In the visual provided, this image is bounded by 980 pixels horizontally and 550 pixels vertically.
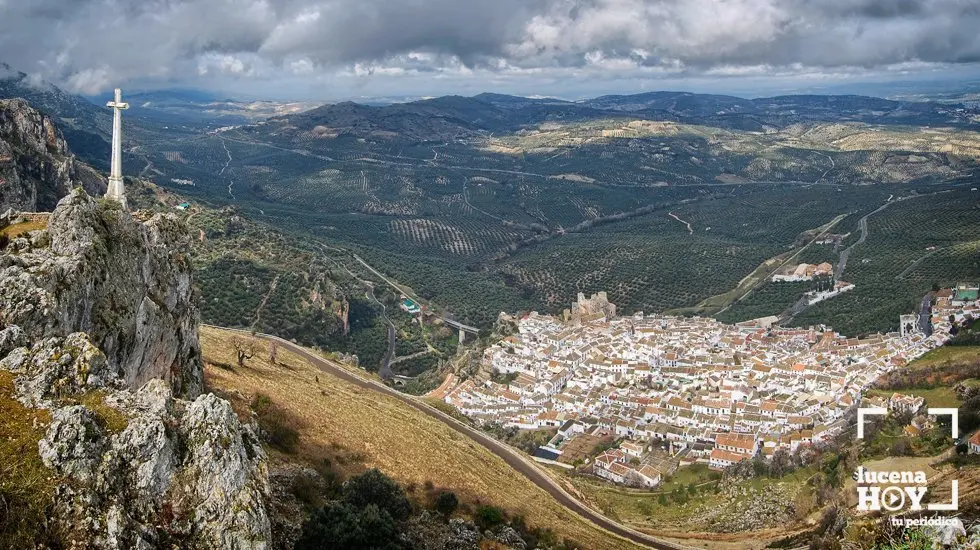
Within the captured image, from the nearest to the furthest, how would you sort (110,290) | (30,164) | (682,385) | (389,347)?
(110,290) → (30,164) → (682,385) → (389,347)

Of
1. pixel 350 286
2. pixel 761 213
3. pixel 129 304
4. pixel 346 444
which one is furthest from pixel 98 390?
pixel 761 213

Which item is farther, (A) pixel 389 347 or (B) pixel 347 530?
(A) pixel 389 347

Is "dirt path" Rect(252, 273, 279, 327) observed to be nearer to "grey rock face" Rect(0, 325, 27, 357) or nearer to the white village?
the white village

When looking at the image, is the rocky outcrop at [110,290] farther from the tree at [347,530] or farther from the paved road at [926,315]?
the paved road at [926,315]

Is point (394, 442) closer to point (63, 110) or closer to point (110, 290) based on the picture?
point (110, 290)

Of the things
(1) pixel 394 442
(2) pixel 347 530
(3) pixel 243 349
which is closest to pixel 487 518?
(1) pixel 394 442

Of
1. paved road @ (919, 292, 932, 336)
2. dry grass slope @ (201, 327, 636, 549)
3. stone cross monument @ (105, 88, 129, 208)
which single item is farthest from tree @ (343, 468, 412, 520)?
paved road @ (919, 292, 932, 336)
